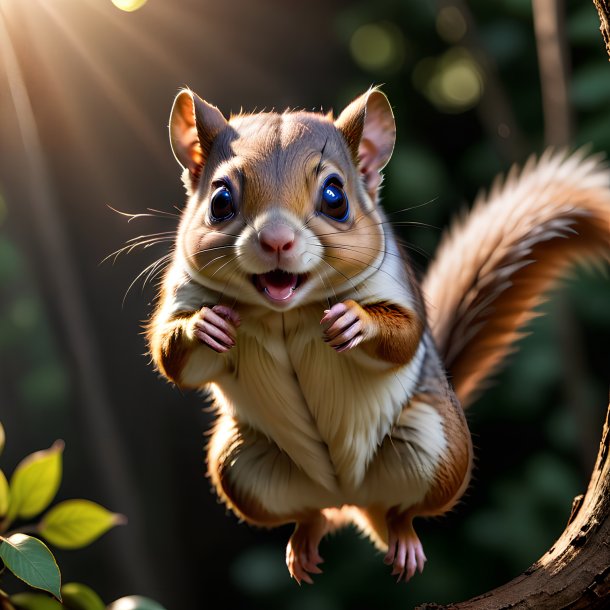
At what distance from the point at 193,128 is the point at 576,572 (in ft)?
1.82

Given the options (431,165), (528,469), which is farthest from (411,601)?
(431,165)

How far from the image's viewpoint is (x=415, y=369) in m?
0.77

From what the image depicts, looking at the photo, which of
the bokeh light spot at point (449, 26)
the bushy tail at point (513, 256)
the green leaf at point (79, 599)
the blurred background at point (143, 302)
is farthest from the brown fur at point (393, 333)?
the bokeh light spot at point (449, 26)

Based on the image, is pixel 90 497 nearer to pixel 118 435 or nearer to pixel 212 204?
pixel 118 435

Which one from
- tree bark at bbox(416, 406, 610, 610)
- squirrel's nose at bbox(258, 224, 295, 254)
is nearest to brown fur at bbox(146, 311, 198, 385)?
squirrel's nose at bbox(258, 224, 295, 254)

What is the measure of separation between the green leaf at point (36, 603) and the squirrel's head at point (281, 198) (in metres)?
0.37

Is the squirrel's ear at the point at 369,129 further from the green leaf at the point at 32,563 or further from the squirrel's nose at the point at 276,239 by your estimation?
the green leaf at the point at 32,563

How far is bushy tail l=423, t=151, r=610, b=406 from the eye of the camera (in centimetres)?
92

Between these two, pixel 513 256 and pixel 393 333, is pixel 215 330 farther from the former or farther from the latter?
pixel 513 256

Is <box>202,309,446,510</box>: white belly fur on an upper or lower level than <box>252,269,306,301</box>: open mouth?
lower

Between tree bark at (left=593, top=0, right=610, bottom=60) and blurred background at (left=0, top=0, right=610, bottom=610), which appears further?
blurred background at (left=0, top=0, right=610, bottom=610)

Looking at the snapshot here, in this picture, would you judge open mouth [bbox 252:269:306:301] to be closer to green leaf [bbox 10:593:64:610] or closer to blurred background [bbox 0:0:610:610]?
green leaf [bbox 10:593:64:610]

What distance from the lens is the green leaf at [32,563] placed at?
2.27 ft

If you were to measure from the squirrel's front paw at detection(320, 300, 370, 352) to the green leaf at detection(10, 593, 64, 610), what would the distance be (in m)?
0.42
